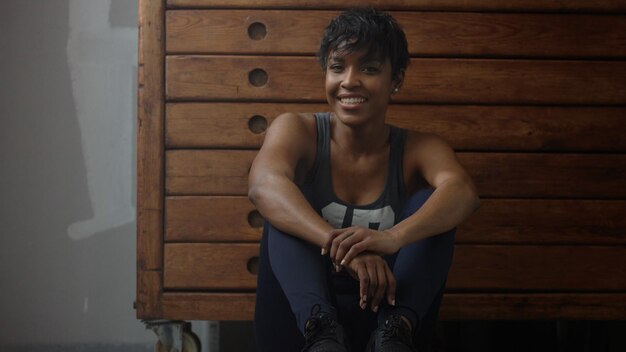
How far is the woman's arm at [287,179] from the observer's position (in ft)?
5.07

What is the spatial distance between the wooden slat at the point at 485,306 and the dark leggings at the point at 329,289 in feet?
1.15

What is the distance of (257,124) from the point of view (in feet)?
6.72

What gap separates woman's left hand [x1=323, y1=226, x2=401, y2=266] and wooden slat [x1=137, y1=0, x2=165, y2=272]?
629 mm

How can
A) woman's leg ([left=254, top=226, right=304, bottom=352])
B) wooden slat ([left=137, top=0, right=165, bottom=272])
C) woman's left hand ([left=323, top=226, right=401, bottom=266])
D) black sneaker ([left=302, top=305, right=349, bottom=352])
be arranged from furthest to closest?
wooden slat ([left=137, top=0, right=165, bottom=272]), woman's leg ([left=254, top=226, right=304, bottom=352]), woman's left hand ([left=323, top=226, right=401, bottom=266]), black sneaker ([left=302, top=305, right=349, bottom=352])

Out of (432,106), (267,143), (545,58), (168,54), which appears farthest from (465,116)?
(168,54)

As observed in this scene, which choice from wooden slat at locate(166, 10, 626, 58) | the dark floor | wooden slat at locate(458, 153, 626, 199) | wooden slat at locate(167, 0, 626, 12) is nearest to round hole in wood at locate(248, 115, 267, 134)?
wooden slat at locate(166, 10, 626, 58)

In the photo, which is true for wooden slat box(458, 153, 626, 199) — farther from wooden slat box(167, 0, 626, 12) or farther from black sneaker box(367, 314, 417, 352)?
black sneaker box(367, 314, 417, 352)

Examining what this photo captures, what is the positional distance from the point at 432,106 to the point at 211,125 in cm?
51

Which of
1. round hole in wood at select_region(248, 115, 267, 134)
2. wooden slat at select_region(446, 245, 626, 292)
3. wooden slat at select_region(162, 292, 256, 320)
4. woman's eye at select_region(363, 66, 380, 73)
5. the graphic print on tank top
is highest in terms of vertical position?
woman's eye at select_region(363, 66, 380, 73)

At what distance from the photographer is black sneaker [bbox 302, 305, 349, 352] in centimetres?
140

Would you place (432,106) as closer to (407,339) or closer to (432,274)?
(432,274)

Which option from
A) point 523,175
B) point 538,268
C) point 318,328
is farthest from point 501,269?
point 318,328

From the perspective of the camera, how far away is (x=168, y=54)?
6.62ft

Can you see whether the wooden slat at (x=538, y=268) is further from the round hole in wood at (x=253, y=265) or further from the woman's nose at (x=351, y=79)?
the woman's nose at (x=351, y=79)
